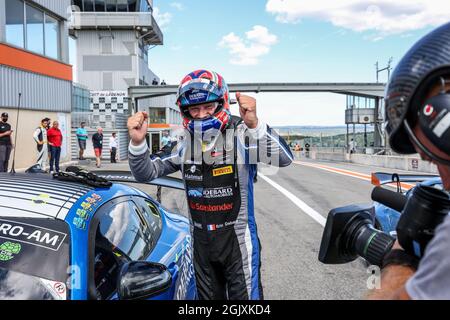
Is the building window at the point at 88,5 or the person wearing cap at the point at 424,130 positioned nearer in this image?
the person wearing cap at the point at 424,130

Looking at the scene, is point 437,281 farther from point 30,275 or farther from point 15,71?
point 15,71

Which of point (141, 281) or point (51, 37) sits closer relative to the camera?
point (141, 281)

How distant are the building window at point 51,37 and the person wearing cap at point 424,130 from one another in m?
19.1

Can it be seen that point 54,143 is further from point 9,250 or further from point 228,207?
point 9,250

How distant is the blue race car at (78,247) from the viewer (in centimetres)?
181

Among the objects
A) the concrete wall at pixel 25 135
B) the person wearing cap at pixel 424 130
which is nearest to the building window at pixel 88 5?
the concrete wall at pixel 25 135

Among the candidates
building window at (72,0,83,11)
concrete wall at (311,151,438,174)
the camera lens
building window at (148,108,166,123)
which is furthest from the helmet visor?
building window at (148,108,166,123)

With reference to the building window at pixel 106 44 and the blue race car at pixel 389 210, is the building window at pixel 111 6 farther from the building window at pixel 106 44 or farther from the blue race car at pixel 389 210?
the blue race car at pixel 389 210

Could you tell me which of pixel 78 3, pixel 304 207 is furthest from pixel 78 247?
pixel 78 3

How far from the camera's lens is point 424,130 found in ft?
3.59

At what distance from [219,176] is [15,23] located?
52.8ft

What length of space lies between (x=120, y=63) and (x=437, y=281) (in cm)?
3965

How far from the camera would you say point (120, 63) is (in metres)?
38.2

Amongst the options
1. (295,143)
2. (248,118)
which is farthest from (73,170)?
(295,143)
